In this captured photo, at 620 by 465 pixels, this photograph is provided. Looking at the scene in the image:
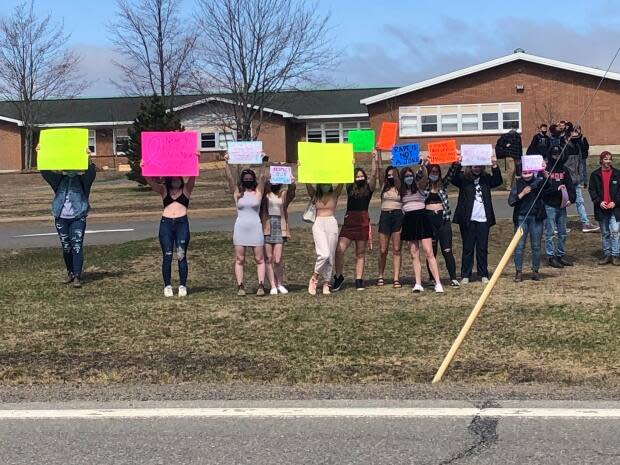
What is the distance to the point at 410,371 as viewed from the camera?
6.36m

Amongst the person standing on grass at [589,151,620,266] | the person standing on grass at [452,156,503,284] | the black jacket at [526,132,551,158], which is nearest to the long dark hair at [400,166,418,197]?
the person standing on grass at [452,156,503,284]

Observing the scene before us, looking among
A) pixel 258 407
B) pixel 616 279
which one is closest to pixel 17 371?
pixel 258 407

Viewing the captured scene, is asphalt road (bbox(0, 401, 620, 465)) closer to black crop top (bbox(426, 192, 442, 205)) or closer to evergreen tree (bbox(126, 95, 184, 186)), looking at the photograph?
black crop top (bbox(426, 192, 442, 205))

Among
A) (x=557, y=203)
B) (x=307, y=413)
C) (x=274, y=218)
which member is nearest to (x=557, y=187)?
(x=557, y=203)

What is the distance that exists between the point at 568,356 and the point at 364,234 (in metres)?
3.95

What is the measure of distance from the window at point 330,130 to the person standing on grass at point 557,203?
35.1 meters

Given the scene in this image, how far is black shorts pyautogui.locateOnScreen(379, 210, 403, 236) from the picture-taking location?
10.1 metres

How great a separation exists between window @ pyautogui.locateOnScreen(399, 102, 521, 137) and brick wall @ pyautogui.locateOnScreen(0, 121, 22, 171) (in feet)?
81.7

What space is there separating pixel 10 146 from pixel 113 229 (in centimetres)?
3340

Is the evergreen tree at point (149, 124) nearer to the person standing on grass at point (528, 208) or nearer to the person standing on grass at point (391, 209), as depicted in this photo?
the person standing on grass at point (528, 208)

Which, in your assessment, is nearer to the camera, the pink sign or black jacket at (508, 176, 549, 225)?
the pink sign

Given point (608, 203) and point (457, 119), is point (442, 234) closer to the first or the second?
point (608, 203)

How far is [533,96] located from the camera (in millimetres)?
39656

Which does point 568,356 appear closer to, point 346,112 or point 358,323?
point 358,323
